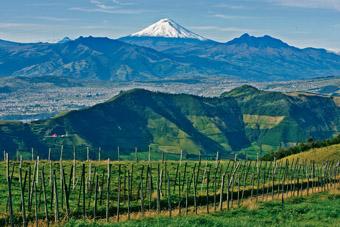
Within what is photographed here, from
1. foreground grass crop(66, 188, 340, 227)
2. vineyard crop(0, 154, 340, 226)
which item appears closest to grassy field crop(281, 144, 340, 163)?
vineyard crop(0, 154, 340, 226)

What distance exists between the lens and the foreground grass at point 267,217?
85.1 ft

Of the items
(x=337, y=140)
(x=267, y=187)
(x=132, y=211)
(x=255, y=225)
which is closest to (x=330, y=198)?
(x=267, y=187)

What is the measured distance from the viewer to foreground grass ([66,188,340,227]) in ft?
85.1

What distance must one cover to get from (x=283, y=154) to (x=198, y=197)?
75.6 meters

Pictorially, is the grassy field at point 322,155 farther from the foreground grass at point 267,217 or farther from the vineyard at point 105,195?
the foreground grass at point 267,217

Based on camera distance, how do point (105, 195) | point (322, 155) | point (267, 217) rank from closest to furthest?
point (267, 217) → point (105, 195) → point (322, 155)

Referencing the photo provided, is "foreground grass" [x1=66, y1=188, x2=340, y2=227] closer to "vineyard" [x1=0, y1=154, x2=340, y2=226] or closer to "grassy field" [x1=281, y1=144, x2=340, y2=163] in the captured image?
Answer: "vineyard" [x1=0, y1=154, x2=340, y2=226]

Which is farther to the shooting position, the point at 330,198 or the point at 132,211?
the point at 330,198

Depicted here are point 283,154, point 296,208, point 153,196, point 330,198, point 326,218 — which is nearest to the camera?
point 326,218

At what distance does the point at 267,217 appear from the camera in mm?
32094

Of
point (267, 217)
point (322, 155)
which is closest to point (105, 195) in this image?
point (267, 217)

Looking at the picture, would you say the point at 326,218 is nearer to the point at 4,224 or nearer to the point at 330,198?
the point at 330,198

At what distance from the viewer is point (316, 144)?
120562 millimetres

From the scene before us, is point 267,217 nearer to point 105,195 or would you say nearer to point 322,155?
point 105,195
